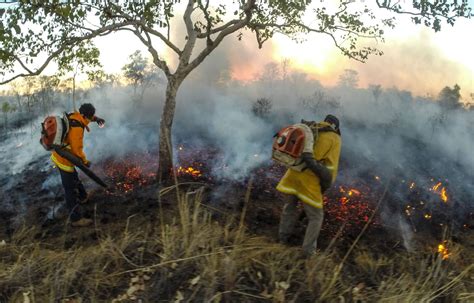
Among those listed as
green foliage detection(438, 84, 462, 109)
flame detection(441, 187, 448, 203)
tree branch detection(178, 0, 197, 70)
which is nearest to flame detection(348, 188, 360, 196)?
flame detection(441, 187, 448, 203)

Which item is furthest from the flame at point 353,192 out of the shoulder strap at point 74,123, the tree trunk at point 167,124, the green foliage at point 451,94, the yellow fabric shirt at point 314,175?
the green foliage at point 451,94

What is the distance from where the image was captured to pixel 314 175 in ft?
14.9

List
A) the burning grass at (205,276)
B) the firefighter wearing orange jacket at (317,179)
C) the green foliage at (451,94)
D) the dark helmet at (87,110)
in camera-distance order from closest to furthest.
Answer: the burning grass at (205,276), the firefighter wearing orange jacket at (317,179), the dark helmet at (87,110), the green foliage at (451,94)

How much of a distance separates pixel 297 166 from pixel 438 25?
3994 millimetres

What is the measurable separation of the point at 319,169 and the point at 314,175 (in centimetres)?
24

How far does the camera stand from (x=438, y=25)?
643cm

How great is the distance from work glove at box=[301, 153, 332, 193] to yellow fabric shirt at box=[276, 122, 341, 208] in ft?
0.30

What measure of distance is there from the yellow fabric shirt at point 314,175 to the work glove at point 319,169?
9 cm

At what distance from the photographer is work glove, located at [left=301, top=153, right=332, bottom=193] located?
4262 mm

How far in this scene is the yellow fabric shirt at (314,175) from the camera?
14.8 feet

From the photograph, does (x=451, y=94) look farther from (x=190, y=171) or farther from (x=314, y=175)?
(x=314, y=175)

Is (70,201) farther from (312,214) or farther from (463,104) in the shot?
(463,104)

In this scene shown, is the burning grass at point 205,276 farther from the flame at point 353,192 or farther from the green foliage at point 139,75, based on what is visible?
the green foliage at point 139,75

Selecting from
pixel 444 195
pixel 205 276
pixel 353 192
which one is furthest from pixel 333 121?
pixel 444 195
